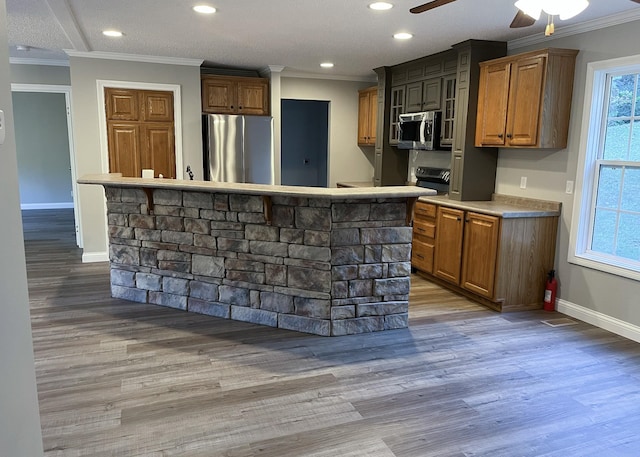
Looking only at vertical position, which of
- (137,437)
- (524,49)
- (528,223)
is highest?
(524,49)

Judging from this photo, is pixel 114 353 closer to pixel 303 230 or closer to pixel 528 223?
pixel 303 230

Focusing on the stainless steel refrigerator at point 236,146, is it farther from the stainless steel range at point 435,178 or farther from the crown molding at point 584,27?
the crown molding at point 584,27

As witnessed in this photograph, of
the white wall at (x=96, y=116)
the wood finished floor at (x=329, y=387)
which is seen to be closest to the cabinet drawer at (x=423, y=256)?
the wood finished floor at (x=329, y=387)

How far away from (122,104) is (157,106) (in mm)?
391

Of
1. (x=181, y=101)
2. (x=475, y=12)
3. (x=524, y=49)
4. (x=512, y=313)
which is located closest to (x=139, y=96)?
(x=181, y=101)

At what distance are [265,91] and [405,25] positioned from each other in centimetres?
267

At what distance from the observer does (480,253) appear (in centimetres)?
425

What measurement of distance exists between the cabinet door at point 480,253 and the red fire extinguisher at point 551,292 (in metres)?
0.53

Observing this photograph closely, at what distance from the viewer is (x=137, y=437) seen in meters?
2.28

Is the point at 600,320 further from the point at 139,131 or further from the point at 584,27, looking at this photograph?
the point at 139,131

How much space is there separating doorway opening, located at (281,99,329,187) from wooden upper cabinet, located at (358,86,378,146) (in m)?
1.64

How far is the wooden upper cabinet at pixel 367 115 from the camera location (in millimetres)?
6570

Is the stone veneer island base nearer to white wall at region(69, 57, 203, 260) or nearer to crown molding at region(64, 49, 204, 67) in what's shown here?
white wall at region(69, 57, 203, 260)

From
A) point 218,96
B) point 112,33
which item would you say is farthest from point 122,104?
point 112,33
